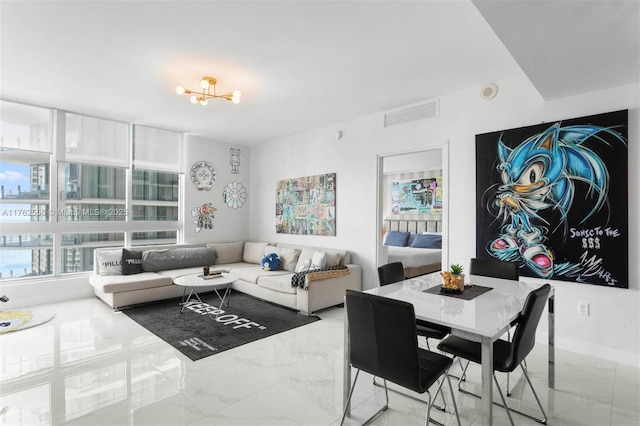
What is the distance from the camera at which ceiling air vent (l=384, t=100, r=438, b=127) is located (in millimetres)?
4211

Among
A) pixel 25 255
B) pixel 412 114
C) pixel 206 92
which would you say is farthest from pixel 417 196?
pixel 25 255

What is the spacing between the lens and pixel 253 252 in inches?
245

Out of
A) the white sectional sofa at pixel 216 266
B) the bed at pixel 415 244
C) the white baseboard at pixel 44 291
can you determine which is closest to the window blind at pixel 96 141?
the white sectional sofa at pixel 216 266

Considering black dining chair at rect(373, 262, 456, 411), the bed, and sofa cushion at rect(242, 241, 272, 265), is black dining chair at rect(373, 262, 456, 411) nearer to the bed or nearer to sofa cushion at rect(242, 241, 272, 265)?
the bed

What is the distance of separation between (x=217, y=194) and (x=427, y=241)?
14.0ft

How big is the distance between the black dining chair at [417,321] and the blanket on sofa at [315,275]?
1600mm

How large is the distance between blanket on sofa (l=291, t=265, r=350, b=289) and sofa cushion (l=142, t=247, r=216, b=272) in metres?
2.13

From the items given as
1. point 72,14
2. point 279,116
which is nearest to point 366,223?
point 279,116

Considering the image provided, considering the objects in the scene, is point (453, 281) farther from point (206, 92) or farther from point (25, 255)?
point (25, 255)

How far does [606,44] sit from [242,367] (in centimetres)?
366

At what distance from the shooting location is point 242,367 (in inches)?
113

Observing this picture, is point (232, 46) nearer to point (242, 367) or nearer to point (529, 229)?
point (242, 367)

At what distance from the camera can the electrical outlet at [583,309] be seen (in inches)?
124

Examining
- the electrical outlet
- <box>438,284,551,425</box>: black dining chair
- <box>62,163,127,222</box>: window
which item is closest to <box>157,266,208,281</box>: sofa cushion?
<box>62,163,127,222</box>: window
